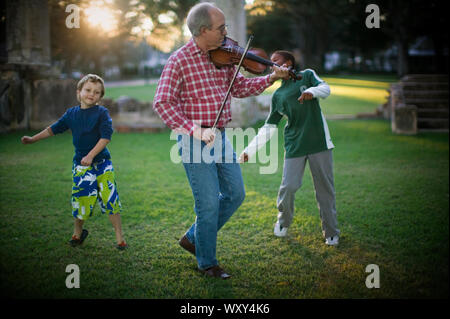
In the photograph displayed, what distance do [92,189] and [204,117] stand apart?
4.66 feet

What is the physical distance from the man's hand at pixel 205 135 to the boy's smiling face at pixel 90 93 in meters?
1.36

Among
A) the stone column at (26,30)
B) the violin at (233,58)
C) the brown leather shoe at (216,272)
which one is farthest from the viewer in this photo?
the stone column at (26,30)

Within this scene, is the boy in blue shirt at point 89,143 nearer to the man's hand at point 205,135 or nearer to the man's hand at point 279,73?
the man's hand at point 205,135

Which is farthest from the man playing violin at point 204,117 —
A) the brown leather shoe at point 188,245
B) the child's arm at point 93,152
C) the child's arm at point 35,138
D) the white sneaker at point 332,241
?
the child's arm at point 35,138

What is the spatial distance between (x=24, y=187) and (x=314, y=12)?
118ft

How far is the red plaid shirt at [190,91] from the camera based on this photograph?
9.68ft

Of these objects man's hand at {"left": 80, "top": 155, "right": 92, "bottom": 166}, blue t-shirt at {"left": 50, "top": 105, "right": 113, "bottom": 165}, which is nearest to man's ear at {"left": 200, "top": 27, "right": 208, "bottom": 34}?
blue t-shirt at {"left": 50, "top": 105, "right": 113, "bottom": 165}

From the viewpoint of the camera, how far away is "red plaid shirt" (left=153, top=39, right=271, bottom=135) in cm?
295

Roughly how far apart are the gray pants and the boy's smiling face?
190 cm

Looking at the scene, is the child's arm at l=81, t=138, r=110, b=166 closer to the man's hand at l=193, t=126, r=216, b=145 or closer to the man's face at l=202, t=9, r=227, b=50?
the man's hand at l=193, t=126, r=216, b=145

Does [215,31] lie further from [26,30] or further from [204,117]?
[26,30]

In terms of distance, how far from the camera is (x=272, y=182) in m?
6.40

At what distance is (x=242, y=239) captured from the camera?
4.20 m
